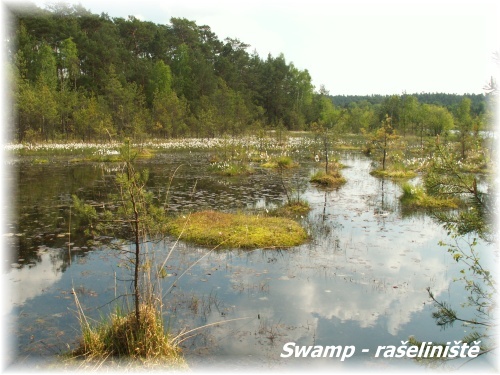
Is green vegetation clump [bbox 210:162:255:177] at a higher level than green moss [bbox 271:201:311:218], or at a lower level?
higher

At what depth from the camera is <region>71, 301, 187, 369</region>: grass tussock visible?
5469mm

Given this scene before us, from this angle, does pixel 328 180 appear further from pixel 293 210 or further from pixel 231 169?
pixel 293 210

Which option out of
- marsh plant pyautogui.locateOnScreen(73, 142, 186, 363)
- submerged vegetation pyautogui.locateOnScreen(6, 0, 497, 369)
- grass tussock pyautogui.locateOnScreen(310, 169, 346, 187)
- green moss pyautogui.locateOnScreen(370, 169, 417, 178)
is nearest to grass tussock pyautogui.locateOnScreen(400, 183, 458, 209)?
submerged vegetation pyautogui.locateOnScreen(6, 0, 497, 369)

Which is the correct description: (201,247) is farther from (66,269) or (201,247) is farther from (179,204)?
(179,204)

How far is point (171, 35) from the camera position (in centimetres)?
8069

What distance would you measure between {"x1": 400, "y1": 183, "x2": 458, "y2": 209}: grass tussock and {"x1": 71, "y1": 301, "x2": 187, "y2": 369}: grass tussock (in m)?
13.2

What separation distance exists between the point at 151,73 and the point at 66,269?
6186cm

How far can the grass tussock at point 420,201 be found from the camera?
1634cm

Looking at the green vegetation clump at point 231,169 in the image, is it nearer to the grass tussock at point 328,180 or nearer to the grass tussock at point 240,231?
the grass tussock at point 328,180

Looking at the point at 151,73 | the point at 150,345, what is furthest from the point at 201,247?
the point at 151,73

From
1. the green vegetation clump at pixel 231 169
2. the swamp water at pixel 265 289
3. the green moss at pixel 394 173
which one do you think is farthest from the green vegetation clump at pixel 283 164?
the swamp water at pixel 265 289

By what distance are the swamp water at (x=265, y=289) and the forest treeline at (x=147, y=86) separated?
2070 centimetres

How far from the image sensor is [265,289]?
845 cm

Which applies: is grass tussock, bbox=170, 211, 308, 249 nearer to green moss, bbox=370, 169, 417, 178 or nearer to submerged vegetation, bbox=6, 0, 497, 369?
submerged vegetation, bbox=6, 0, 497, 369
